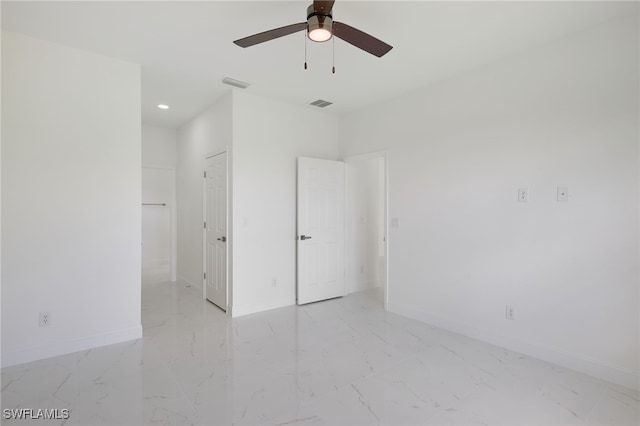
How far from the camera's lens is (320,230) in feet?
14.9

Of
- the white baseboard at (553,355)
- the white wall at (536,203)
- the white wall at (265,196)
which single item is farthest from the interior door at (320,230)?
the white baseboard at (553,355)

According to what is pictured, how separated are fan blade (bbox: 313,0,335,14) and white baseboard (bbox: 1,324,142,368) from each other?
326 cm

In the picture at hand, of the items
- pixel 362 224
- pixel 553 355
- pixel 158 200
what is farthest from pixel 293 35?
pixel 158 200

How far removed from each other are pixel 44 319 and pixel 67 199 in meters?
1.06

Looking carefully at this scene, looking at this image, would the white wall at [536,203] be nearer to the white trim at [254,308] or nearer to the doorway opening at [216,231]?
the white trim at [254,308]

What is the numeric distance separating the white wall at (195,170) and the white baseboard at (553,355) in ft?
8.96

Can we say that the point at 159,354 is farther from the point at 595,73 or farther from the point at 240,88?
the point at 595,73

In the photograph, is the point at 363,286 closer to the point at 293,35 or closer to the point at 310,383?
the point at 310,383

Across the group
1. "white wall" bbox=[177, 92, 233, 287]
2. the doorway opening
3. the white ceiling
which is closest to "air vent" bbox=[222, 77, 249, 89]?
the white ceiling

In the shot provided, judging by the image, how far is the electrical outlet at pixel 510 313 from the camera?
297 centimetres

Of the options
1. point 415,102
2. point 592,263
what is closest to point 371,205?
point 415,102

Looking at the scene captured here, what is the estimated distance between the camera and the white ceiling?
7.48 ft

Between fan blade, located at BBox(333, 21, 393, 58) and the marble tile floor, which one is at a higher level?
fan blade, located at BBox(333, 21, 393, 58)

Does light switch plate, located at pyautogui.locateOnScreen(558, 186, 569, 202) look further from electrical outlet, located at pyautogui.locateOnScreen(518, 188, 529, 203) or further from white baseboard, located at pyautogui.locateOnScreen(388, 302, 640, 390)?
white baseboard, located at pyautogui.locateOnScreen(388, 302, 640, 390)
